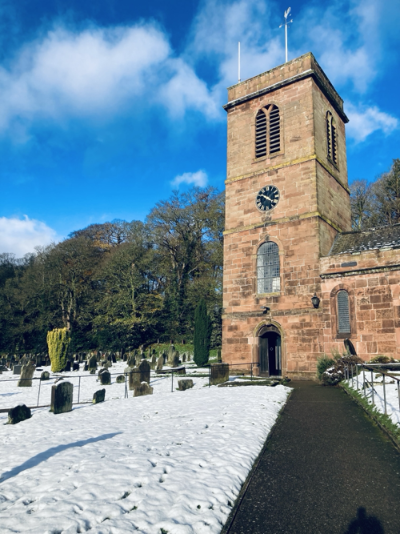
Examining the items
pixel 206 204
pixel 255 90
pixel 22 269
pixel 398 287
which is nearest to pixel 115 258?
pixel 206 204

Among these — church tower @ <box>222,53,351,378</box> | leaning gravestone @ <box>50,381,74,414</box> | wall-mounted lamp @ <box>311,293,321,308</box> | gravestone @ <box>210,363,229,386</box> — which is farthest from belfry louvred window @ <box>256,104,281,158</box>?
leaning gravestone @ <box>50,381,74,414</box>

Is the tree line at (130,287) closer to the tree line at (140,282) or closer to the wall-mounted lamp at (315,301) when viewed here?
the tree line at (140,282)

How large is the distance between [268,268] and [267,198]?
3894mm

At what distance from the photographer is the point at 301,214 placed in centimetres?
1875

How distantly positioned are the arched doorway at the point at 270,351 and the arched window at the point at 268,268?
2.05 meters

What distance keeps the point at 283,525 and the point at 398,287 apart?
1417 centimetres

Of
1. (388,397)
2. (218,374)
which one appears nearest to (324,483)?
(388,397)

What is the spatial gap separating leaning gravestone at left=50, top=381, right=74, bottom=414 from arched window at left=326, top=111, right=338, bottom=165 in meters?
18.1

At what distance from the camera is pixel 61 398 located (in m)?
10.6

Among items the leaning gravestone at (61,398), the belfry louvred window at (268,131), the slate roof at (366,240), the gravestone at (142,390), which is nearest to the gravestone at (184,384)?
the gravestone at (142,390)

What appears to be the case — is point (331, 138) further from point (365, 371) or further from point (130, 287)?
point (130, 287)

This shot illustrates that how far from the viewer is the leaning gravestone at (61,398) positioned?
34.3 ft

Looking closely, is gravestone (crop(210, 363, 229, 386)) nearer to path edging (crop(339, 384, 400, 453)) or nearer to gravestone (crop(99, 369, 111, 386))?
gravestone (crop(99, 369, 111, 386))

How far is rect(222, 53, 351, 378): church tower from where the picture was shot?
59.2ft
